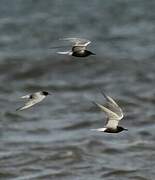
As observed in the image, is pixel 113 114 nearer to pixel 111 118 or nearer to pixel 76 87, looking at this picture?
pixel 111 118

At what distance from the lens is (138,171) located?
39.9ft

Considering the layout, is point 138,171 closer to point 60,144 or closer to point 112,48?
point 60,144


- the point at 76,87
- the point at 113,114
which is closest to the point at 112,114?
the point at 113,114

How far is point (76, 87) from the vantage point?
53.6ft

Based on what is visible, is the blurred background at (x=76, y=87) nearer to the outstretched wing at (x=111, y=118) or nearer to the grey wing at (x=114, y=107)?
the outstretched wing at (x=111, y=118)

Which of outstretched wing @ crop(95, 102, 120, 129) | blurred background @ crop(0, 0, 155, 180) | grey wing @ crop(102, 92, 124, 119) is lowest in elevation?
blurred background @ crop(0, 0, 155, 180)

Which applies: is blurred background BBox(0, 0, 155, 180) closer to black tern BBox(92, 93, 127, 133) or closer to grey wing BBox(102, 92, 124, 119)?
black tern BBox(92, 93, 127, 133)

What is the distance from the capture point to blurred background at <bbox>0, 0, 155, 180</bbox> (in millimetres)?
12680

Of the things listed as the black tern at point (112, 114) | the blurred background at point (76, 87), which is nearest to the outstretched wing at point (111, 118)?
the black tern at point (112, 114)

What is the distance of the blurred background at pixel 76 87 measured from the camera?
1268cm

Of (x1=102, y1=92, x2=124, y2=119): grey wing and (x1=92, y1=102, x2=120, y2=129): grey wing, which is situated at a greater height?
(x1=102, y1=92, x2=124, y2=119): grey wing

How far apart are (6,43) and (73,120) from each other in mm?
4882

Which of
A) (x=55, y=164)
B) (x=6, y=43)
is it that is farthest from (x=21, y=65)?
(x=55, y=164)

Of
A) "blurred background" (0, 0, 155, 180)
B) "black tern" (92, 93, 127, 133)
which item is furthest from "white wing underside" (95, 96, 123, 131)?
"blurred background" (0, 0, 155, 180)
